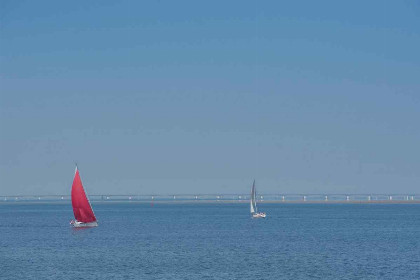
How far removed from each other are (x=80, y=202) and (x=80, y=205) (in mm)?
1249

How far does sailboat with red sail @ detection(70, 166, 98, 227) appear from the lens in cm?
11675

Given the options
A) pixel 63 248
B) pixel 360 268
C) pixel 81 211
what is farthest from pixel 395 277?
pixel 81 211

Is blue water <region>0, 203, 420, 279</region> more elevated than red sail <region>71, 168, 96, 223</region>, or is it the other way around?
red sail <region>71, 168, 96, 223</region>

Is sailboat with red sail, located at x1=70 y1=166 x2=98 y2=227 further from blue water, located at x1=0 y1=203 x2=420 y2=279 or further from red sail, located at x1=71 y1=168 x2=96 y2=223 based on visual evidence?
blue water, located at x1=0 y1=203 x2=420 y2=279

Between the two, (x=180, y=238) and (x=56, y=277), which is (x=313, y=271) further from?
(x=180, y=238)

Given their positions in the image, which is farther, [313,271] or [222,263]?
[222,263]

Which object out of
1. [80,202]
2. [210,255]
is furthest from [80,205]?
[210,255]

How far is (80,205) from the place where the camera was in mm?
120312

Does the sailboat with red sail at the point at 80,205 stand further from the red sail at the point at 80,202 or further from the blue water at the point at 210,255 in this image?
the blue water at the point at 210,255

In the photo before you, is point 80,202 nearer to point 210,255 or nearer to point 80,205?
point 80,205

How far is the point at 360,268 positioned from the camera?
70.1 m

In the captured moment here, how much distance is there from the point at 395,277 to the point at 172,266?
62.2 feet

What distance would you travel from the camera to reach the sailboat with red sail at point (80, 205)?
117 meters

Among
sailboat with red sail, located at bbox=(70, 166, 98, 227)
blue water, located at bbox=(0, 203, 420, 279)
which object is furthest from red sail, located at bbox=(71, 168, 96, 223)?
blue water, located at bbox=(0, 203, 420, 279)
